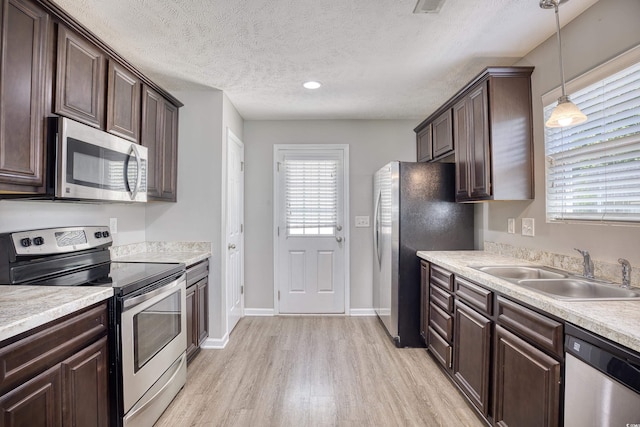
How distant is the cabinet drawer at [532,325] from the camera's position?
4.15 ft

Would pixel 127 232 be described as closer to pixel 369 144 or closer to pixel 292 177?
pixel 292 177

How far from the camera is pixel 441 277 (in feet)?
8.02

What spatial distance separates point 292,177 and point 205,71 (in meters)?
1.60

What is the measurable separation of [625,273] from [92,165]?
2.83 meters

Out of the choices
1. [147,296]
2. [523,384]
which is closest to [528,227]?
[523,384]

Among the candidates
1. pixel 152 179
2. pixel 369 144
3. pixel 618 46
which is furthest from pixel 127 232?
pixel 618 46

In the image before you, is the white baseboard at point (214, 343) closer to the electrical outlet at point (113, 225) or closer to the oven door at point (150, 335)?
the oven door at point (150, 335)

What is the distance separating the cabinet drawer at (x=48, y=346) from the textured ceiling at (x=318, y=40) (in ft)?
5.55

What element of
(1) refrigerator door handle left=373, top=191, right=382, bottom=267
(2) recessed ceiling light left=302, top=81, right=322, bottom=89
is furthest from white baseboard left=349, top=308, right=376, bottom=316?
(2) recessed ceiling light left=302, top=81, right=322, bottom=89

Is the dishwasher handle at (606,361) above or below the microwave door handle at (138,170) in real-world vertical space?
below

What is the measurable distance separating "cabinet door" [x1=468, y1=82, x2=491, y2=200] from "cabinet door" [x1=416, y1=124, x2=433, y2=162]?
0.82 m

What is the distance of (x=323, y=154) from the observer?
392 cm

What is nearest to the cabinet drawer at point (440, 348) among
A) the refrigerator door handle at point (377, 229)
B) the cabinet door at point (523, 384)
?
the cabinet door at point (523, 384)

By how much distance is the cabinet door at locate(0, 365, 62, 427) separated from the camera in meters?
1.03
